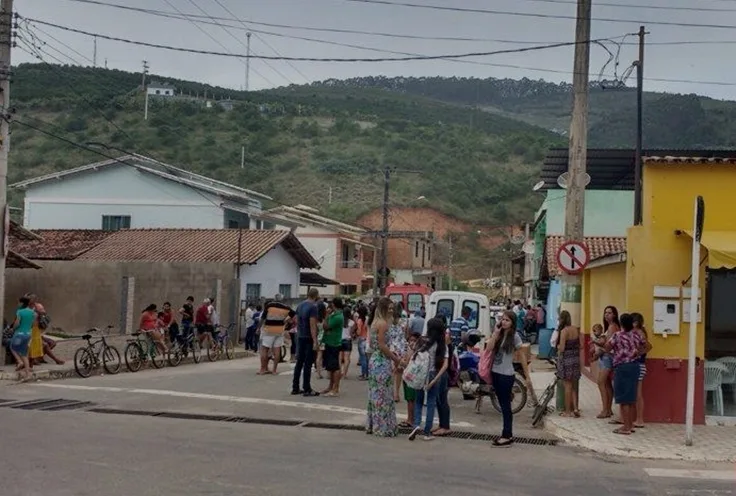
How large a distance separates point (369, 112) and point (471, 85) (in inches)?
2317

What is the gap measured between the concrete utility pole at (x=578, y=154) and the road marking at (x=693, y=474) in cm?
495

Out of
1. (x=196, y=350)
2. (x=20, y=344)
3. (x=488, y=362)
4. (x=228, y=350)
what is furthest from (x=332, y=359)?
(x=228, y=350)

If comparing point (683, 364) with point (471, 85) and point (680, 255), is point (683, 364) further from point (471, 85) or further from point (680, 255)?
point (471, 85)

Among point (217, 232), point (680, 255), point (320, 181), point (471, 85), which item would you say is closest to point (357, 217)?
point (320, 181)

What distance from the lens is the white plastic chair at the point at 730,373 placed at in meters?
14.4

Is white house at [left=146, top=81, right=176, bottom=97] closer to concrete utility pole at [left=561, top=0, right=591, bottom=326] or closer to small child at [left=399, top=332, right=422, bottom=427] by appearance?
concrete utility pole at [left=561, top=0, right=591, bottom=326]

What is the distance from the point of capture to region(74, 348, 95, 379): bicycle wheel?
64.6 ft

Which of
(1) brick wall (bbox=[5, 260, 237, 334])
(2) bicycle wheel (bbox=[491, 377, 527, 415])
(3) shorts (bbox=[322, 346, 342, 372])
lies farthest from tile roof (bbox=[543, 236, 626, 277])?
(2) bicycle wheel (bbox=[491, 377, 527, 415])

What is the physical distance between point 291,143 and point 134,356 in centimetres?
6406

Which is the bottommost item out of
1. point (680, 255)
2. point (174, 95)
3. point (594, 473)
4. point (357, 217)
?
point (594, 473)

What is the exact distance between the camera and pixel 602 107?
115 metres

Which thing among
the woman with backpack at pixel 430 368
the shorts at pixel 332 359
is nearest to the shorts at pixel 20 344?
the shorts at pixel 332 359

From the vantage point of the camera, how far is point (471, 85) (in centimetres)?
16612

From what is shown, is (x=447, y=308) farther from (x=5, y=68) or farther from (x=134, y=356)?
(x=5, y=68)
